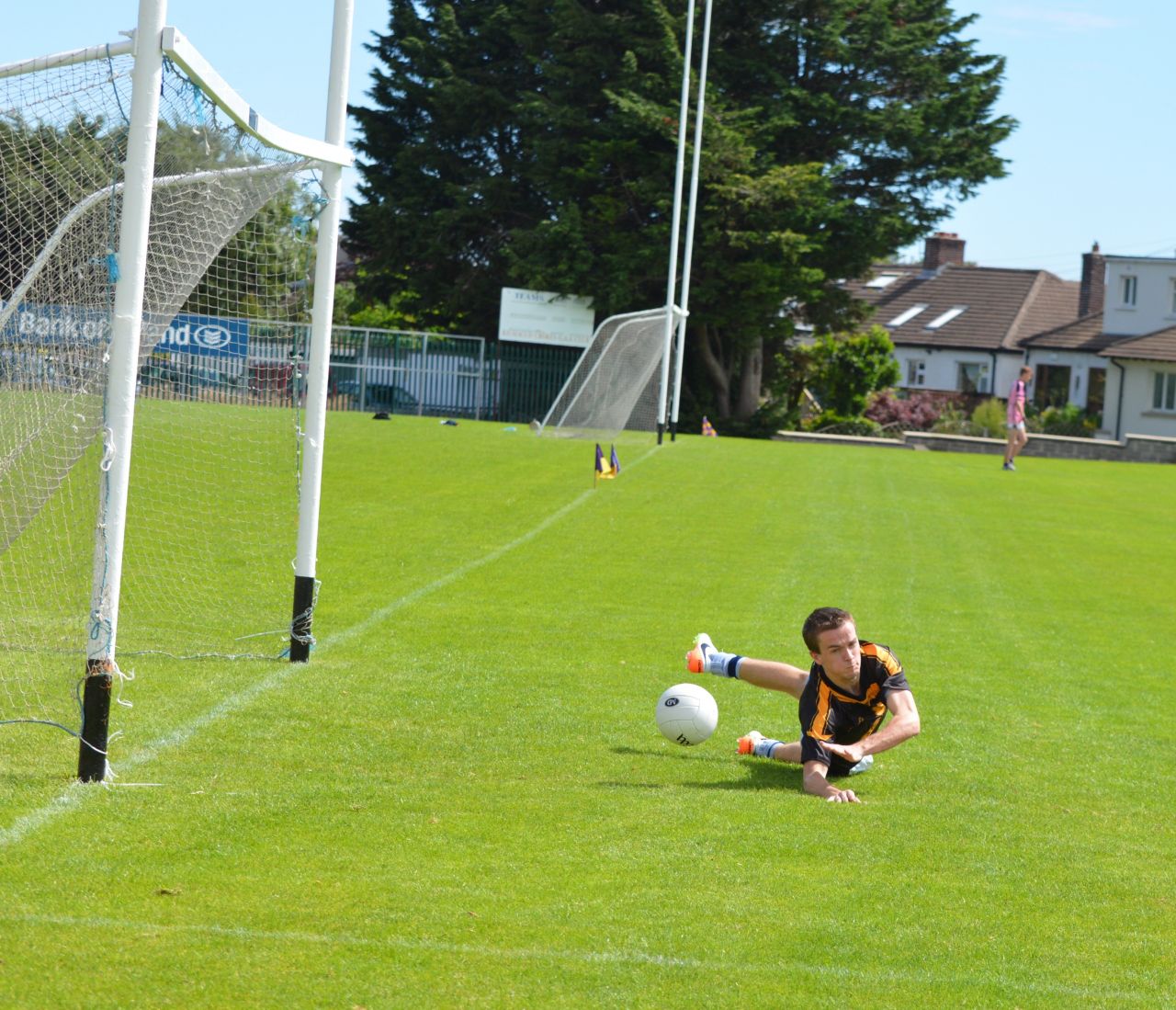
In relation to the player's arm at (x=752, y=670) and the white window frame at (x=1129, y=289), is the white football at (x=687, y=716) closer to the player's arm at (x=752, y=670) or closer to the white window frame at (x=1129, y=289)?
the player's arm at (x=752, y=670)

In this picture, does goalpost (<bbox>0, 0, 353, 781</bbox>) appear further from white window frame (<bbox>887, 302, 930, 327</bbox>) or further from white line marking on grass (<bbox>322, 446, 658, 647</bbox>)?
white window frame (<bbox>887, 302, 930, 327</bbox>)

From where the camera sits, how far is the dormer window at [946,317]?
6394 centimetres

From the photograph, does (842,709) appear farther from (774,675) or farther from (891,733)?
(774,675)

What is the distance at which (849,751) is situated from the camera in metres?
6.32

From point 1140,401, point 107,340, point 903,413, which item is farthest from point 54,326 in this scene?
point 1140,401

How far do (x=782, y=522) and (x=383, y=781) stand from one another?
11.9 m

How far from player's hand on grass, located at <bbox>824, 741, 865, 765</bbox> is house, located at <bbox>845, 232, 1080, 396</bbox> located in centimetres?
5477

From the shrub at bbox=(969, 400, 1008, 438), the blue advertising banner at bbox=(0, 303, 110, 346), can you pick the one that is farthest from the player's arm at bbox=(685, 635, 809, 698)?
the shrub at bbox=(969, 400, 1008, 438)

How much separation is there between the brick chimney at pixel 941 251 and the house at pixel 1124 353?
36.0 feet

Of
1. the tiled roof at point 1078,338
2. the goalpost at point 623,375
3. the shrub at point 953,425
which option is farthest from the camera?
the tiled roof at point 1078,338

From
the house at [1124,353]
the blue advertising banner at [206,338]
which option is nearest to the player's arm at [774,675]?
the blue advertising banner at [206,338]

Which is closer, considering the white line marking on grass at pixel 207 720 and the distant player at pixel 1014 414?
the white line marking on grass at pixel 207 720

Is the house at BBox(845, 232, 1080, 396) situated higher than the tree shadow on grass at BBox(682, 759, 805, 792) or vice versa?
the house at BBox(845, 232, 1080, 396)

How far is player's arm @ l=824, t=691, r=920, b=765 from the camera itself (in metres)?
6.33
